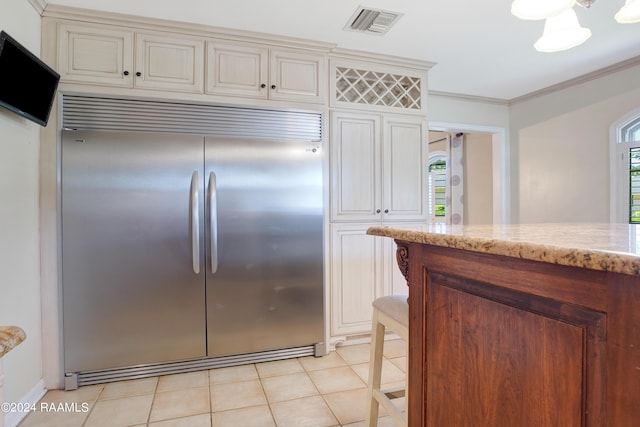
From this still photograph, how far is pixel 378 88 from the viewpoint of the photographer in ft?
9.83

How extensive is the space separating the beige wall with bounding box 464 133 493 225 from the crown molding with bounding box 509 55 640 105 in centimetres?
88

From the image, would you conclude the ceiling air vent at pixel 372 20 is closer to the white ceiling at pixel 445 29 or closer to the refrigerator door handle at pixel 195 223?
the white ceiling at pixel 445 29

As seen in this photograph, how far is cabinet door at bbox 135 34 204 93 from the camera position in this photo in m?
2.27

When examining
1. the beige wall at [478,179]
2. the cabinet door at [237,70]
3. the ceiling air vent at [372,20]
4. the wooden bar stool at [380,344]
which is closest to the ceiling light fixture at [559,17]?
the ceiling air vent at [372,20]

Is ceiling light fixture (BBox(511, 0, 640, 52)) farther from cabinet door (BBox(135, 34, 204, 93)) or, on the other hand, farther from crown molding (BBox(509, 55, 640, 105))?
crown molding (BBox(509, 55, 640, 105))

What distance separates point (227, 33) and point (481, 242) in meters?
2.34

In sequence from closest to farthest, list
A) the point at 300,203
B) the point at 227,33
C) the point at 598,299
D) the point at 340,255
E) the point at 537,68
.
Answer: the point at 598,299 → the point at 227,33 → the point at 300,203 → the point at 340,255 → the point at 537,68

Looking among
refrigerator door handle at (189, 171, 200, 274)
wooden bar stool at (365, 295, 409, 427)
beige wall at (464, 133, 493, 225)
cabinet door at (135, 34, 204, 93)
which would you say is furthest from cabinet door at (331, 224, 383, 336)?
beige wall at (464, 133, 493, 225)

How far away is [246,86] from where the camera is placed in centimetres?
248

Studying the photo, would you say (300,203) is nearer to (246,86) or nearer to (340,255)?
(340,255)

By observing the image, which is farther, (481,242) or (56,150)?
(56,150)

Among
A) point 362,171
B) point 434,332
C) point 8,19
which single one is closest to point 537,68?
point 362,171

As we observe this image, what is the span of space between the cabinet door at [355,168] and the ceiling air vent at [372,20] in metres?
0.63

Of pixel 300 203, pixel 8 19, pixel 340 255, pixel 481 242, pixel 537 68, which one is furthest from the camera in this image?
pixel 537 68
